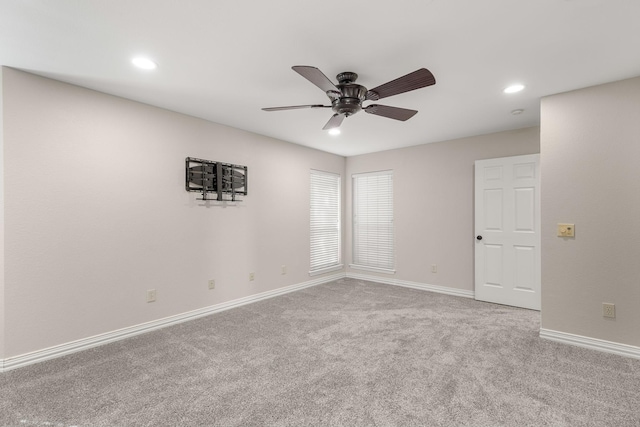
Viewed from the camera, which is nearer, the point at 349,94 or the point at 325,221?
the point at 349,94

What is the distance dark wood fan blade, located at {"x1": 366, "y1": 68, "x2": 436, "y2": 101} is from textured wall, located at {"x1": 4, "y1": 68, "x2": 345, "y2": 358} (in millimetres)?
2360

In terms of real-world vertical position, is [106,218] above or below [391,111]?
below

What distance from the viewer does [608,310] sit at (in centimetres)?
269

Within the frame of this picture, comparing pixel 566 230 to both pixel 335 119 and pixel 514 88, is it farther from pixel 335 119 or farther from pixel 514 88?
pixel 335 119

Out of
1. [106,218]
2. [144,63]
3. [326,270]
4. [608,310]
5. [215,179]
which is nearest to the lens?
[144,63]

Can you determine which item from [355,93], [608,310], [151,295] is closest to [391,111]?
[355,93]

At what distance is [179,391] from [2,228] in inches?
73.8

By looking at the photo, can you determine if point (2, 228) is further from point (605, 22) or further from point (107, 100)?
point (605, 22)

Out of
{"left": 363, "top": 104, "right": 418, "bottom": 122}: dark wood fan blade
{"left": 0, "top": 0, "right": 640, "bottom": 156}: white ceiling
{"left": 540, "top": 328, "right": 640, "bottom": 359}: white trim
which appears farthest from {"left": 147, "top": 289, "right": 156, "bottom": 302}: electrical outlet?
{"left": 540, "top": 328, "right": 640, "bottom": 359}: white trim

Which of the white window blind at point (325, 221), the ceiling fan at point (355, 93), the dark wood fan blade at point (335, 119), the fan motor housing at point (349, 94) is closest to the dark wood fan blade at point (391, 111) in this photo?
the ceiling fan at point (355, 93)

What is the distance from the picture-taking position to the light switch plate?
2.84 meters

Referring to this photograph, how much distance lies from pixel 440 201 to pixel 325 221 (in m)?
2.00

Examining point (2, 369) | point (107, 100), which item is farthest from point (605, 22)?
point (2, 369)

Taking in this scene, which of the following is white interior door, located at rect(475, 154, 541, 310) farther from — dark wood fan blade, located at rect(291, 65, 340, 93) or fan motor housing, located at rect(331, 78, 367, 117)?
dark wood fan blade, located at rect(291, 65, 340, 93)
